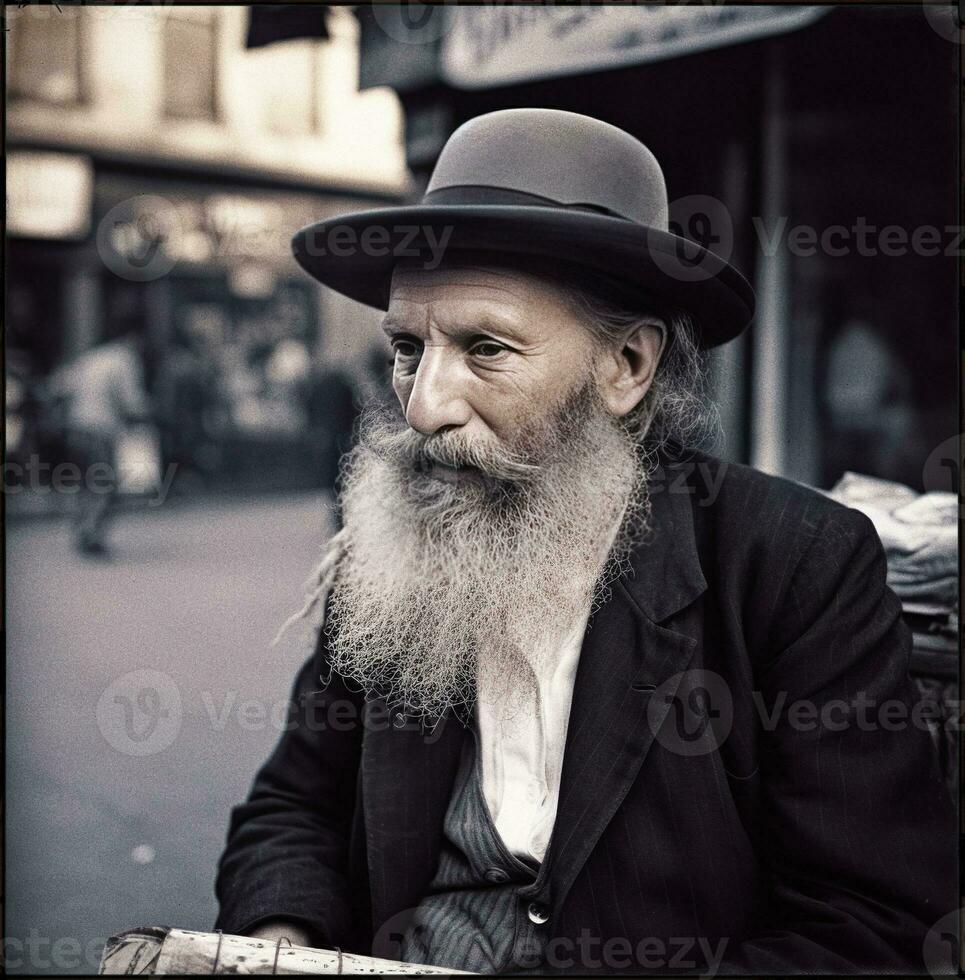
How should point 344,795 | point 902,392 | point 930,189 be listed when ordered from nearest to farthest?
point 344,795
point 930,189
point 902,392

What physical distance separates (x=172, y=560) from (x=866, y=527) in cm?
682

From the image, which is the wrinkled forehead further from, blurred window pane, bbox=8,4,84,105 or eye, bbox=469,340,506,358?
blurred window pane, bbox=8,4,84,105

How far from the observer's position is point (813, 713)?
1.80 metres

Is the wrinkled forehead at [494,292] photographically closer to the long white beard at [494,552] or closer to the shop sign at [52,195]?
the long white beard at [494,552]

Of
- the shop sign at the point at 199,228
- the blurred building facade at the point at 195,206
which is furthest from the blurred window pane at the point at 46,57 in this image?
the shop sign at the point at 199,228

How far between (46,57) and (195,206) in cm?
676

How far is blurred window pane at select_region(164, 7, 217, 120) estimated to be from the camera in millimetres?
3779

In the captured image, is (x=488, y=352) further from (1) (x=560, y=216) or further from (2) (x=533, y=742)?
(2) (x=533, y=742)

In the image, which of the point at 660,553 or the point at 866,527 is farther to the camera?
the point at 660,553

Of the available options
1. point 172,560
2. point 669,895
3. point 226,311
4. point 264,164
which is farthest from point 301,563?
point 669,895

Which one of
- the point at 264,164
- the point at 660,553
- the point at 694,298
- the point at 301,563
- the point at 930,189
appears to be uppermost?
the point at 264,164

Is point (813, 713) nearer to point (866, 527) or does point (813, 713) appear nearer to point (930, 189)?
point (866, 527)

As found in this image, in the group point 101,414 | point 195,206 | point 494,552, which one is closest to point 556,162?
point 494,552

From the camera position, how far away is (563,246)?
1907 millimetres
